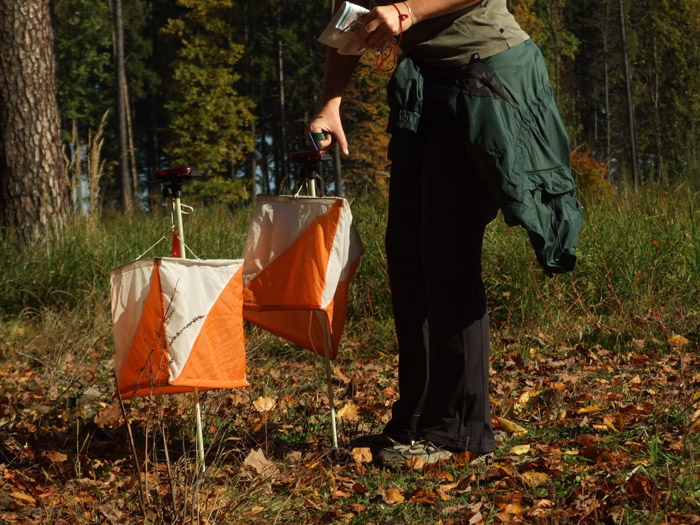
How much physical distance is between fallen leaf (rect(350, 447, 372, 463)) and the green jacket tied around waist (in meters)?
0.89

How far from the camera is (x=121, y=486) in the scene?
2.40 m

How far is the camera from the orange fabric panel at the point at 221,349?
225 centimetres

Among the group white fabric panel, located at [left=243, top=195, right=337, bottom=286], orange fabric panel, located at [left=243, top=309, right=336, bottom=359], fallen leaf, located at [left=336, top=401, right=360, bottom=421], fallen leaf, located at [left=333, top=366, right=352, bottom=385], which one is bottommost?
fallen leaf, located at [left=333, top=366, right=352, bottom=385]

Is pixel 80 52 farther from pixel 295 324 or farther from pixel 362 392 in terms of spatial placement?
pixel 295 324

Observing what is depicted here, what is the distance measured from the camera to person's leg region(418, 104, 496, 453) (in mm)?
2250

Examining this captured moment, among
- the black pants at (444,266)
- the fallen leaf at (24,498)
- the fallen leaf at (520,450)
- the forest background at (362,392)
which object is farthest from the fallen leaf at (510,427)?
the fallen leaf at (24,498)

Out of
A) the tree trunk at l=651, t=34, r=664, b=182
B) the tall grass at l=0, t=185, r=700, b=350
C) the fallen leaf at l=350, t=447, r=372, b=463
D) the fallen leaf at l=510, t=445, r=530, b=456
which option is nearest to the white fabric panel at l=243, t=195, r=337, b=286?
the fallen leaf at l=350, t=447, r=372, b=463

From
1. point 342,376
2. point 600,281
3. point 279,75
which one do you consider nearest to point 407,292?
point 342,376

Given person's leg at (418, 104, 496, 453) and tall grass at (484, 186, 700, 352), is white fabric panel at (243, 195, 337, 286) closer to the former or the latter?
person's leg at (418, 104, 496, 453)

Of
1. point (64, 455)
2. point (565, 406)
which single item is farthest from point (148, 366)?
point (565, 406)

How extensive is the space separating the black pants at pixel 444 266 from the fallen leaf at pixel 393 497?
0.66 ft

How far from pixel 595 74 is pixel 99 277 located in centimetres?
3480

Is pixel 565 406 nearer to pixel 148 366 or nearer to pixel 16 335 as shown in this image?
pixel 148 366

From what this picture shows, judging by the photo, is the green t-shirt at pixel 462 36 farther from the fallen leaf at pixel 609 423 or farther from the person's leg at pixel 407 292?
the fallen leaf at pixel 609 423
